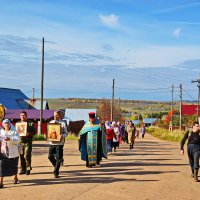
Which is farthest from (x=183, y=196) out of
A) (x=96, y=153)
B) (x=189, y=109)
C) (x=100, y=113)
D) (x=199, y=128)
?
(x=189, y=109)

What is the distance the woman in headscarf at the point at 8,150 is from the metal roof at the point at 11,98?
Result: 150 feet

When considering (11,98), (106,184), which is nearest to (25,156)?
(106,184)

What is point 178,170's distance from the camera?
1653 centimetres

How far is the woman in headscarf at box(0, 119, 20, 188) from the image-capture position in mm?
12008

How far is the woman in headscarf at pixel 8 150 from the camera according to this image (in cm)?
1201

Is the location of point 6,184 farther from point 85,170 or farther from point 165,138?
point 165,138

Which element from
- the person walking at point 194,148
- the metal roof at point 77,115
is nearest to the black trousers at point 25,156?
the person walking at point 194,148

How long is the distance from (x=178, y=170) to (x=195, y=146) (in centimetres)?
234

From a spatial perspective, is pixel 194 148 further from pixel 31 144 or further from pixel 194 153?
pixel 31 144

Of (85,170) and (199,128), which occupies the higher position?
(199,128)

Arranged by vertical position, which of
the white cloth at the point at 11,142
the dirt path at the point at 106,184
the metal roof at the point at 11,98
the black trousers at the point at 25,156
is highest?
the metal roof at the point at 11,98

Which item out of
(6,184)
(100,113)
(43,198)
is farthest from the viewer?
(100,113)

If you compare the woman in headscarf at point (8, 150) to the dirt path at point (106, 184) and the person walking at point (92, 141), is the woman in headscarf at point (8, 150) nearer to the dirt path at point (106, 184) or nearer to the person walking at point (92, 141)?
the dirt path at point (106, 184)

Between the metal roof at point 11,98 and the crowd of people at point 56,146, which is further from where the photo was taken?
the metal roof at point 11,98
